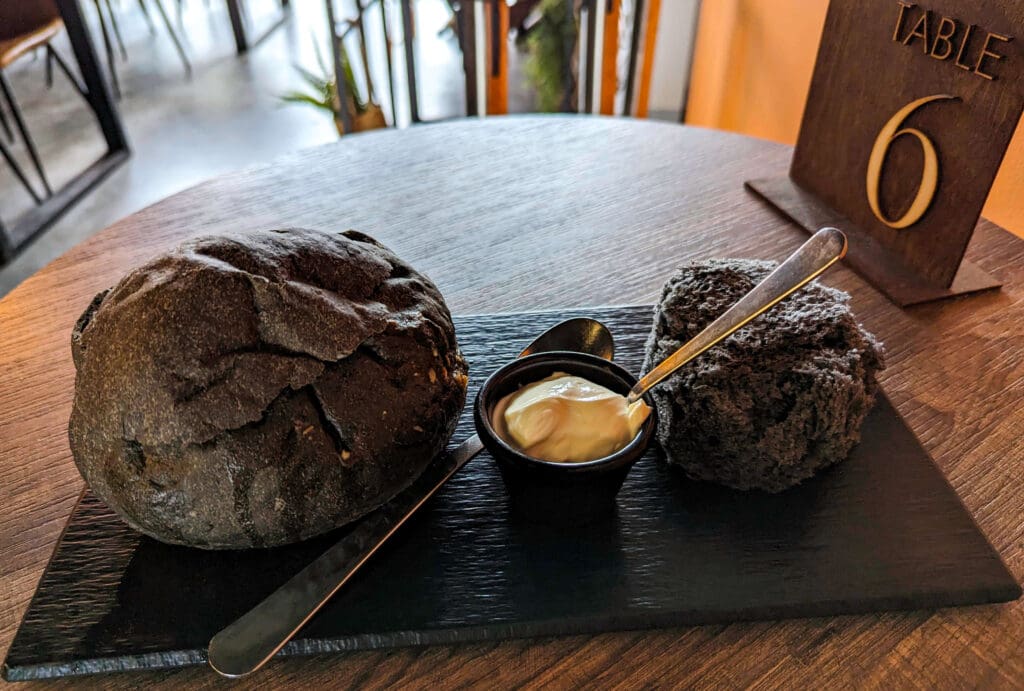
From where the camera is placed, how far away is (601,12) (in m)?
1.85

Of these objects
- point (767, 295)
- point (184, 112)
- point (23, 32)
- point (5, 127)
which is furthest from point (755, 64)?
point (5, 127)

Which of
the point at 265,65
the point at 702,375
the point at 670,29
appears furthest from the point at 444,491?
the point at 265,65

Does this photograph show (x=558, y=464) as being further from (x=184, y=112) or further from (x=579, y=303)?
(x=184, y=112)

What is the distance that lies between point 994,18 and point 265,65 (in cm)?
342

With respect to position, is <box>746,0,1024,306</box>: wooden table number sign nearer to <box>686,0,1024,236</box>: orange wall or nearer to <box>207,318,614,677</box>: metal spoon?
<box>207,318,614,677</box>: metal spoon

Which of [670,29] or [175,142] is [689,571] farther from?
[175,142]

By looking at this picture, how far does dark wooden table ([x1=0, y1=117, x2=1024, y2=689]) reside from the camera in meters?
0.50

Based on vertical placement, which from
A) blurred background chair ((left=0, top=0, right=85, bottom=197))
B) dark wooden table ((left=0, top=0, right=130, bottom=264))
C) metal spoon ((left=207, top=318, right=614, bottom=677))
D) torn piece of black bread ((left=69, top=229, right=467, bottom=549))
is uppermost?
torn piece of black bread ((left=69, top=229, right=467, bottom=549))

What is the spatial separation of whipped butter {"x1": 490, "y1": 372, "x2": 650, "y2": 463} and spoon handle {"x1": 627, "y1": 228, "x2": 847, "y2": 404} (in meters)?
0.02

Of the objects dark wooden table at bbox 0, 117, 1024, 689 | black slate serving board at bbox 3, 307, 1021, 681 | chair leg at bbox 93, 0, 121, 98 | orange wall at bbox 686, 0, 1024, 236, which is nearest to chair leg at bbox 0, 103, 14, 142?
chair leg at bbox 93, 0, 121, 98

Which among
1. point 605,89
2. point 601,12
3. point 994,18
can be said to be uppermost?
point 994,18

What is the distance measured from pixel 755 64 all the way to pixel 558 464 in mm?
1679

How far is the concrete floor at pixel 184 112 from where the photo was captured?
96.7 inches

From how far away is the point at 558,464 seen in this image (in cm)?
51
